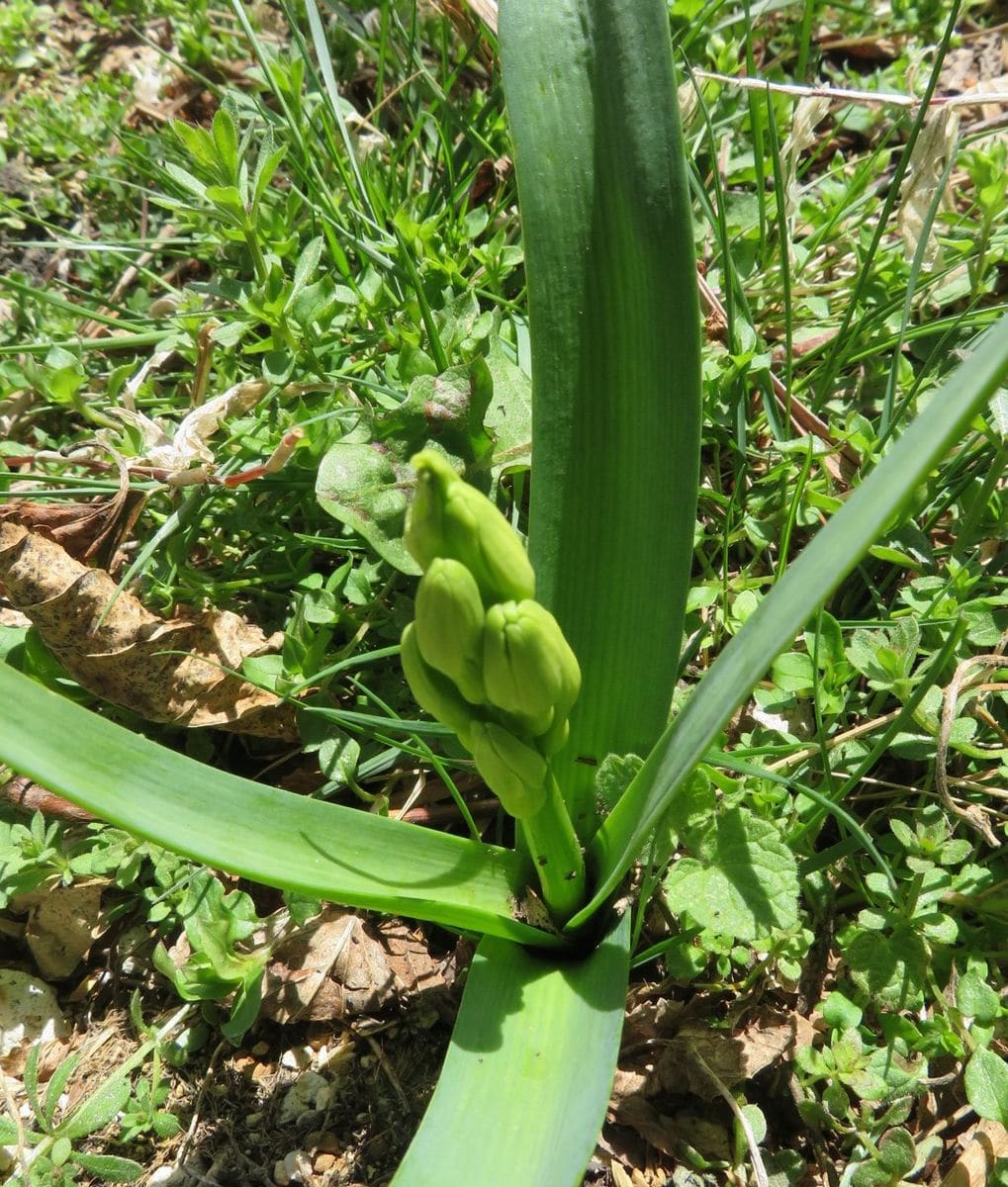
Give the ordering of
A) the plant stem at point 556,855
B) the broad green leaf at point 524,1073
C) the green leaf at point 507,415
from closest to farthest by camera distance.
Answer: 1. the broad green leaf at point 524,1073
2. the plant stem at point 556,855
3. the green leaf at point 507,415

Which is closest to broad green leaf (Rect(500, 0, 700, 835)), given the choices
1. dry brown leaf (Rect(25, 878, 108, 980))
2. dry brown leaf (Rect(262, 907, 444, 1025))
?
dry brown leaf (Rect(262, 907, 444, 1025))

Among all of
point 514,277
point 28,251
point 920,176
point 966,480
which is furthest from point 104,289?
point 966,480

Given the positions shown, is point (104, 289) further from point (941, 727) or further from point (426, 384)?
point (941, 727)

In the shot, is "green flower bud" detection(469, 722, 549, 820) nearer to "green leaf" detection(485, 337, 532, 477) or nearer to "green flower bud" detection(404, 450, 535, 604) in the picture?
"green flower bud" detection(404, 450, 535, 604)

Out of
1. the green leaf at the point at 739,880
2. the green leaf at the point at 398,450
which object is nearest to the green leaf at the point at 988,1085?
the green leaf at the point at 739,880

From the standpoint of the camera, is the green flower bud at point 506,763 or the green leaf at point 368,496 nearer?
the green flower bud at point 506,763

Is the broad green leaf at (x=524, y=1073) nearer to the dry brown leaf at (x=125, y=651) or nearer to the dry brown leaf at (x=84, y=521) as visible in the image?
the dry brown leaf at (x=125, y=651)

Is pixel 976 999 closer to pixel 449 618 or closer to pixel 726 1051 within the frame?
pixel 726 1051
